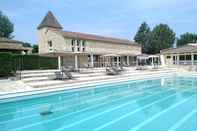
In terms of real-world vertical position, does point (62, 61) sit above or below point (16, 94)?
above

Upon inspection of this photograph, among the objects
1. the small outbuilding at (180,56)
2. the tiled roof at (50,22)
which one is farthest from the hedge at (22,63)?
the small outbuilding at (180,56)

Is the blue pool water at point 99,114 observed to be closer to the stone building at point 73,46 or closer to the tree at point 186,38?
the stone building at point 73,46

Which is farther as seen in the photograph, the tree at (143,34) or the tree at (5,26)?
the tree at (143,34)

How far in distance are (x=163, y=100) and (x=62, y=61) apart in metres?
21.8

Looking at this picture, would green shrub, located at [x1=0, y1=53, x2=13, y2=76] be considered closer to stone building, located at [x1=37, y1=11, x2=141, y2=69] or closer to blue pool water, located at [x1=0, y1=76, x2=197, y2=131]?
blue pool water, located at [x1=0, y1=76, x2=197, y2=131]

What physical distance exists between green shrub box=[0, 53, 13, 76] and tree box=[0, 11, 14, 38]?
41.4 m

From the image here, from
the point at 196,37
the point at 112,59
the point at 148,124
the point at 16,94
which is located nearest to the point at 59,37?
the point at 112,59

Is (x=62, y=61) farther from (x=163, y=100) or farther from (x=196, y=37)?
(x=196, y=37)

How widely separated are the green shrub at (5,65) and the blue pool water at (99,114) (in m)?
6.54

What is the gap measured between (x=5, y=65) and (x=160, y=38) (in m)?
56.1

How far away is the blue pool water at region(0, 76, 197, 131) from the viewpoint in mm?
8344

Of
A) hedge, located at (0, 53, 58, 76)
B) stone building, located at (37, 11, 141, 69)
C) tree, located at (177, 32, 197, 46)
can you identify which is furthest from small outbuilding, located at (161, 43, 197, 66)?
tree, located at (177, 32, 197, 46)

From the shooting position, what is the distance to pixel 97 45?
37250 millimetres

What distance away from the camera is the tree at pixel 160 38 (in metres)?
64.9
